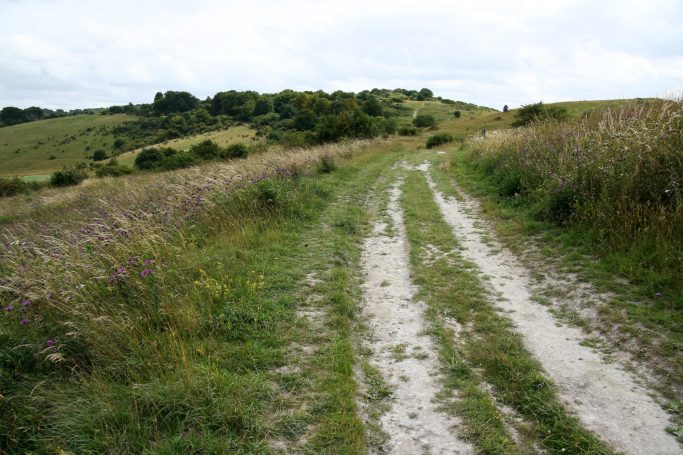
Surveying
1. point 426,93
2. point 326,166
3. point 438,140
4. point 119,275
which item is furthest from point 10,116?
point 119,275

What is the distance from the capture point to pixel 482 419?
3.14 metres

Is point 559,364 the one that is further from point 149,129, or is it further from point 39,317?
point 149,129

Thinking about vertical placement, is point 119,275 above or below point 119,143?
below

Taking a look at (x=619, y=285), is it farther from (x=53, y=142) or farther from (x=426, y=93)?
(x=426, y=93)

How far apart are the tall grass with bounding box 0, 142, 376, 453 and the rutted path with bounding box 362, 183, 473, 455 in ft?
3.71

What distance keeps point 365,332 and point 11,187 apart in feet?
161

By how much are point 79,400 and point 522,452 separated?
3.55 m

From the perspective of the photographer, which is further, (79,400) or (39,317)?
(39,317)

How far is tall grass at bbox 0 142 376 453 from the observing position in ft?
9.82

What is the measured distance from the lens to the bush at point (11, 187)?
38391mm

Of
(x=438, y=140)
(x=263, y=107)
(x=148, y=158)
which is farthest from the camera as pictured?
(x=263, y=107)

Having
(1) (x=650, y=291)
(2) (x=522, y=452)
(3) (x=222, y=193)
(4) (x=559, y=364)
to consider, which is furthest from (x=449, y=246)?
(3) (x=222, y=193)

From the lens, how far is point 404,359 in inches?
160

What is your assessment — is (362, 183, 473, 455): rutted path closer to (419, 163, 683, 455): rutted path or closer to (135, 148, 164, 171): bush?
(419, 163, 683, 455): rutted path
